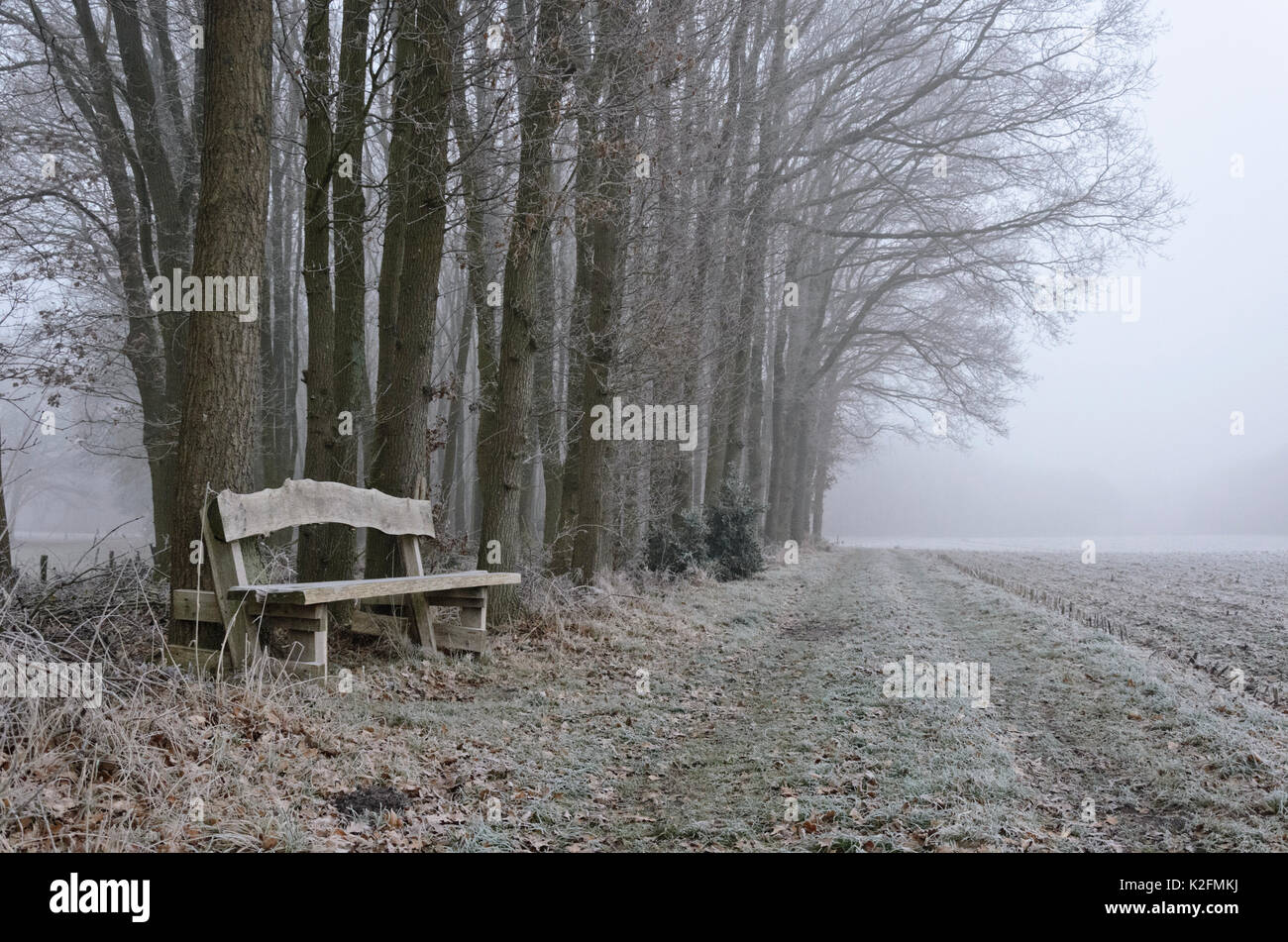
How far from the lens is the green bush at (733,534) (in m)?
16.7

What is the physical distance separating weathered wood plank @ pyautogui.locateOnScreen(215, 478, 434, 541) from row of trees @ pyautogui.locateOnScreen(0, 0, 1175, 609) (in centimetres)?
31

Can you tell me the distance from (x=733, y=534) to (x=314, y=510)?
11.4m

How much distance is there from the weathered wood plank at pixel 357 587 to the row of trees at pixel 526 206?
23.8 inches

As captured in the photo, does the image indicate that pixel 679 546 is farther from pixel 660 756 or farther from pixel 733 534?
pixel 660 756

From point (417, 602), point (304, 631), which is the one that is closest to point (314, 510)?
point (304, 631)

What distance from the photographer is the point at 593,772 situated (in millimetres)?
5270

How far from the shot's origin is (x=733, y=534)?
16.8 metres

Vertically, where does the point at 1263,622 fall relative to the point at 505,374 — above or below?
below

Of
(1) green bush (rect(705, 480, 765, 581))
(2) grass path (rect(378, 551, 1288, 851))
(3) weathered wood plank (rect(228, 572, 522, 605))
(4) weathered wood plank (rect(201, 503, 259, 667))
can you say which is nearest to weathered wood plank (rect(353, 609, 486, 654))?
(3) weathered wood plank (rect(228, 572, 522, 605))

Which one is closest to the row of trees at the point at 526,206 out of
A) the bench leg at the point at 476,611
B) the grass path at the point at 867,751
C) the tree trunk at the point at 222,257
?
the tree trunk at the point at 222,257

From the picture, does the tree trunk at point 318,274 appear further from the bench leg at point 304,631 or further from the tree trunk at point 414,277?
the bench leg at point 304,631
